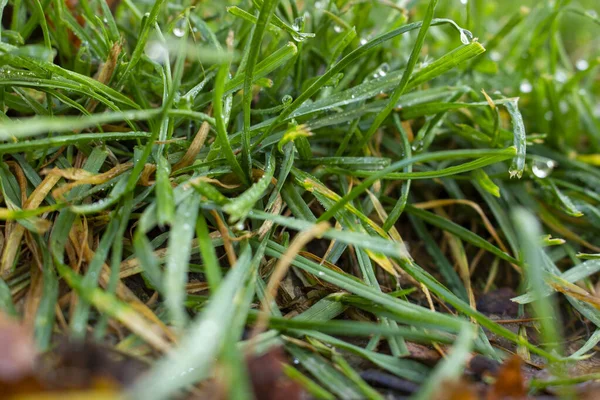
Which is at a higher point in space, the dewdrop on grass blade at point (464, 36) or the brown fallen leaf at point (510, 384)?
the dewdrop on grass blade at point (464, 36)

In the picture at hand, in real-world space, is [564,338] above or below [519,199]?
below

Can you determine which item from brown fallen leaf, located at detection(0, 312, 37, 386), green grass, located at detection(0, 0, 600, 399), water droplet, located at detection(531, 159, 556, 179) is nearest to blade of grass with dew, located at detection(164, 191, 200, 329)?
green grass, located at detection(0, 0, 600, 399)

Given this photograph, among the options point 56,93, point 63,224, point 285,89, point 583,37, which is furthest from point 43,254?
point 583,37

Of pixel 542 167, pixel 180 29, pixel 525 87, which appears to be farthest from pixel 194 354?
pixel 525 87

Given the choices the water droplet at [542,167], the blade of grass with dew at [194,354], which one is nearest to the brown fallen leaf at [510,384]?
the blade of grass with dew at [194,354]

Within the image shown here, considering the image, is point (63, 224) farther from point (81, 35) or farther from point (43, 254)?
point (81, 35)

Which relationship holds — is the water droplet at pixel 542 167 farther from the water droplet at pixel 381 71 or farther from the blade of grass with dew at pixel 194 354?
the blade of grass with dew at pixel 194 354

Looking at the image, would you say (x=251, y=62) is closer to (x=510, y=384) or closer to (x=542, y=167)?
(x=510, y=384)
